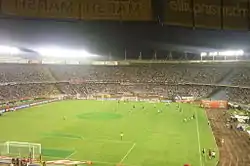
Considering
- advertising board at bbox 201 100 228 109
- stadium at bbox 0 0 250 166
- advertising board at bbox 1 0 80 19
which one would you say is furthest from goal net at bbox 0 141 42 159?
advertising board at bbox 201 100 228 109

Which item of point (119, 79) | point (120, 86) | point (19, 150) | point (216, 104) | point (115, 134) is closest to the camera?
point (19, 150)

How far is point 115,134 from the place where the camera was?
146 feet

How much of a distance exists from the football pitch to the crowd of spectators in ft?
74.5

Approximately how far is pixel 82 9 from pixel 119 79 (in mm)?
101705

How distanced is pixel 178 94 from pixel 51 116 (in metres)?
43.3

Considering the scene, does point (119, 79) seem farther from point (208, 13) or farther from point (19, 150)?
point (208, 13)

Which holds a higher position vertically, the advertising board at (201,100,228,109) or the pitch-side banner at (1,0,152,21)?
the pitch-side banner at (1,0,152,21)

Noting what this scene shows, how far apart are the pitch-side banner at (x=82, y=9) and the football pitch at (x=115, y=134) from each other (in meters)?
28.6

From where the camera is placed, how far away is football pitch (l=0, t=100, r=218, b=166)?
3359 centimetres

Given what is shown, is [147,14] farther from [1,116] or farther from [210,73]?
[210,73]

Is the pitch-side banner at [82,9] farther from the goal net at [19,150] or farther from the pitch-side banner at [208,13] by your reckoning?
the goal net at [19,150]

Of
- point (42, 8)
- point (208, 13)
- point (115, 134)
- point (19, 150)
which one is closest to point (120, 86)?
point (115, 134)

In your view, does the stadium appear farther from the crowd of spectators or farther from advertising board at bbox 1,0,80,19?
the crowd of spectators

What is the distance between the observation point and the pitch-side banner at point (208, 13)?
3582 mm
